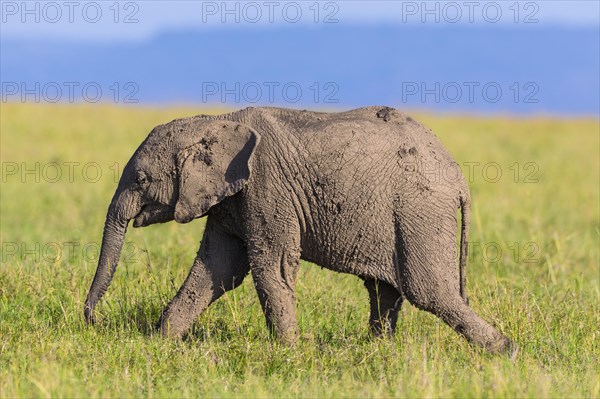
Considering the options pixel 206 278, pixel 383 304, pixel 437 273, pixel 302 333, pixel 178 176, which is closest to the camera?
pixel 437 273

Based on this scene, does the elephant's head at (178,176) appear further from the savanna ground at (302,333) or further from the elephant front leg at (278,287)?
the savanna ground at (302,333)

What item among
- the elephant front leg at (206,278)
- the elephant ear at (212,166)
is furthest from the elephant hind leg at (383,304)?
the elephant ear at (212,166)

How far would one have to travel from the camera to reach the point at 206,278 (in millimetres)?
7805

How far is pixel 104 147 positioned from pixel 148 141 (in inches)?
639

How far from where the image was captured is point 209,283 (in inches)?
307

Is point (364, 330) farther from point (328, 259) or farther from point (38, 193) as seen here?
point (38, 193)

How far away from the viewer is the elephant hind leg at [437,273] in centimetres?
727

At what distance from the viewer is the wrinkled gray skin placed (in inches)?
287

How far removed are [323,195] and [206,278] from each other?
119 centimetres

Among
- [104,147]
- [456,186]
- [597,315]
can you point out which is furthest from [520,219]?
[104,147]

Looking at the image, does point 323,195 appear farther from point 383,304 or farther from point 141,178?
point 141,178

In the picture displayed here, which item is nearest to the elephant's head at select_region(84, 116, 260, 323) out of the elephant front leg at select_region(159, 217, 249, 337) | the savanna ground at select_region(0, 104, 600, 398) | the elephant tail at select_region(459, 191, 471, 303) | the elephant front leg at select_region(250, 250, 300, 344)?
the elephant front leg at select_region(159, 217, 249, 337)

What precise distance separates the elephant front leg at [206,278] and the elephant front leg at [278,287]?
39 centimetres

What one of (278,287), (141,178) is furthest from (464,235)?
(141,178)
